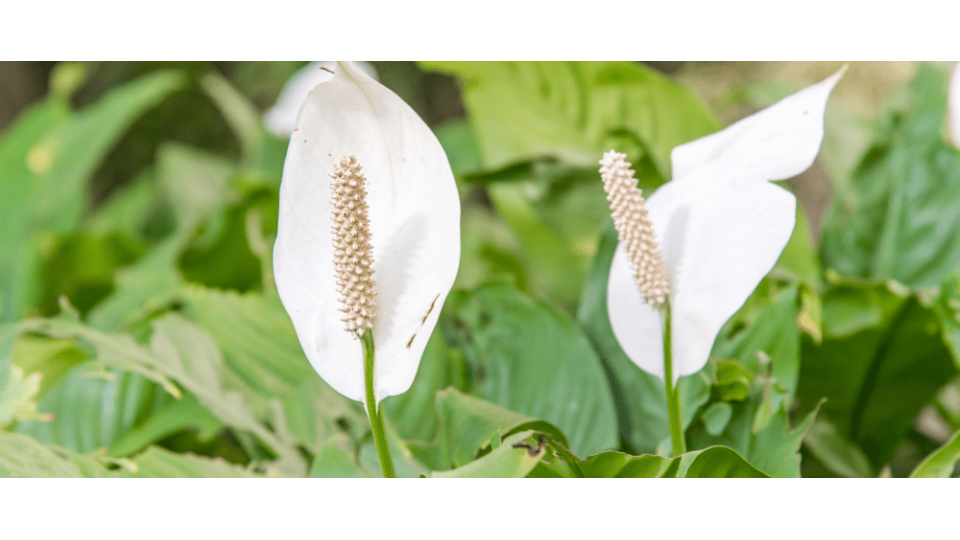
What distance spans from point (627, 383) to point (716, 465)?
80 millimetres

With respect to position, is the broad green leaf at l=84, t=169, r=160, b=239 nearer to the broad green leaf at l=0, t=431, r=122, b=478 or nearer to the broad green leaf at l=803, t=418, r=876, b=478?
the broad green leaf at l=0, t=431, r=122, b=478

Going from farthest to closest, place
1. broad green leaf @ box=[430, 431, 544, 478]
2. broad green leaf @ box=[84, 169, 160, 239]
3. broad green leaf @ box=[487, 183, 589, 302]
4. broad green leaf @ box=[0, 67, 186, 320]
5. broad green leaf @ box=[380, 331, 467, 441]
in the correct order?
broad green leaf @ box=[84, 169, 160, 239] < broad green leaf @ box=[0, 67, 186, 320] < broad green leaf @ box=[487, 183, 589, 302] < broad green leaf @ box=[380, 331, 467, 441] < broad green leaf @ box=[430, 431, 544, 478]

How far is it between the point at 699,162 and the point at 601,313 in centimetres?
10

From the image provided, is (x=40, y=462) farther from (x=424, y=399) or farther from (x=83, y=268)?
(x=83, y=268)

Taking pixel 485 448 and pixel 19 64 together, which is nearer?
pixel 485 448

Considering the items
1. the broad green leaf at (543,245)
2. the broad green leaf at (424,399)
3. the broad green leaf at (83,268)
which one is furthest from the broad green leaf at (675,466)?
the broad green leaf at (83,268)

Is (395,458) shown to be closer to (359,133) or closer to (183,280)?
(359,133)

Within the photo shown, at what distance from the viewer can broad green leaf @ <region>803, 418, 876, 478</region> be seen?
0.27m

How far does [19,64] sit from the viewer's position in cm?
91

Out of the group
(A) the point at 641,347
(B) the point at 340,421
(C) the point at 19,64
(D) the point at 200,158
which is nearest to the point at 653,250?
(A) the point at 641,347

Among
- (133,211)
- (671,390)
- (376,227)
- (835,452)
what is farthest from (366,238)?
(133,211)

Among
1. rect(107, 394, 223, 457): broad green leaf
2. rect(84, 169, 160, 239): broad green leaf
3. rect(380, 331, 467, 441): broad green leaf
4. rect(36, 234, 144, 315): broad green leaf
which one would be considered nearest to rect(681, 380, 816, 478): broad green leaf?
rect(380, 331, 467, 441): broad green leaf

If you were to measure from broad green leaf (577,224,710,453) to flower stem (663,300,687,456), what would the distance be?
33mm

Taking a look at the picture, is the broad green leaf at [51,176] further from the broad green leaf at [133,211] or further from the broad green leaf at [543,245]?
the broad green leaf at [543,245]
